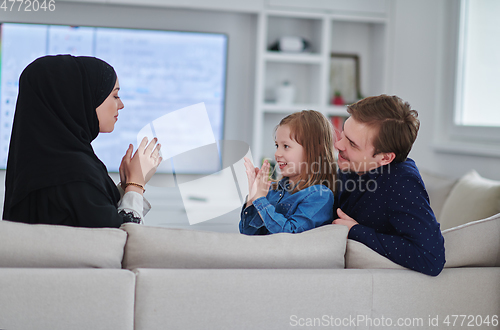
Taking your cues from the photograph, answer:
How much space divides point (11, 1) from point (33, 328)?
3198mm

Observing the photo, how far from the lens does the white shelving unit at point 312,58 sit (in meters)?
3.54

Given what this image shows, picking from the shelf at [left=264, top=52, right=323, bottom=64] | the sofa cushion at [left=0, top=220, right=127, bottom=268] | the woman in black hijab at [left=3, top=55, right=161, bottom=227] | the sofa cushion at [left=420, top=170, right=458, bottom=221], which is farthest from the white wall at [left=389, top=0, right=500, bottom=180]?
the sofa cushion at [left=0, top=220, right=127, bottom=268]

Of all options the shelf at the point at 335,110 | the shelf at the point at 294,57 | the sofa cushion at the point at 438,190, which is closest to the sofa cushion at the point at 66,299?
the sofa cushion at the point at 438,190

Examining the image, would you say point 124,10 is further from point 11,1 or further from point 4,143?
point 4,143

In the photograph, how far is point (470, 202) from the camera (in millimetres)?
2305

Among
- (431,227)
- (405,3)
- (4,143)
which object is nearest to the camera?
(431,227)

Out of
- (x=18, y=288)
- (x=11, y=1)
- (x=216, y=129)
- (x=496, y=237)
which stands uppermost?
(x=11, y=1)

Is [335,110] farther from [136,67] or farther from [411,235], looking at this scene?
[411,235]

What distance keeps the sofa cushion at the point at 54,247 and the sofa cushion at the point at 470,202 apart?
73.5 inches

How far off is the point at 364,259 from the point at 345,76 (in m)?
3.00

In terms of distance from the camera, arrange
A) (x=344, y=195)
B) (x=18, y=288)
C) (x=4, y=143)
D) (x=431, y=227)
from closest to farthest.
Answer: (x=18, y=288) → (x=431, y=227) → (x=344, y=195) → (x=4, y=143)

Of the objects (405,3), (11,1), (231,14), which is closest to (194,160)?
(231,14)

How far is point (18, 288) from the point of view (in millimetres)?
918

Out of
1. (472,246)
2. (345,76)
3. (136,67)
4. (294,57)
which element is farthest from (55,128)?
(345,76)
